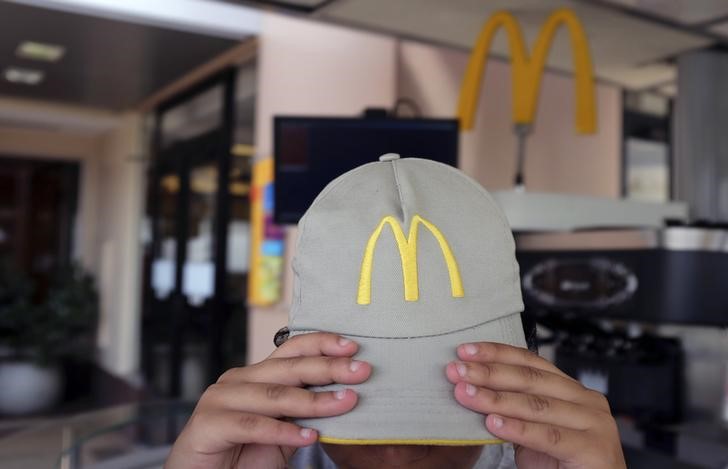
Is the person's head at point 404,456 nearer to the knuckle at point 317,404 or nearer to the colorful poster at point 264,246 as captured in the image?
the knuckle at point 317,404

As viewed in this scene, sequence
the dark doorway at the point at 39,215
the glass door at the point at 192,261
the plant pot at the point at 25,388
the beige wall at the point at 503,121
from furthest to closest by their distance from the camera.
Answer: the dark doorway at the point at 39,215 < the plant pot at the point at 25,388 < the glass door at the point at 192,261 < the beige wall at the point at 503,121

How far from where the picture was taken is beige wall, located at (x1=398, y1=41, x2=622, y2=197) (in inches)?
118

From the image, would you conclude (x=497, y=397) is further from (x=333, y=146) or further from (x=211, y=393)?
(x=333, y=146)

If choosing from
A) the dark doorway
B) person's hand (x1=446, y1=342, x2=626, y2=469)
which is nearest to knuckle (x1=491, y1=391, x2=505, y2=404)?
person's hand (x1=446, y1=342, x2=626, y2=469)

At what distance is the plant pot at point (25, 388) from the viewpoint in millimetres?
5504

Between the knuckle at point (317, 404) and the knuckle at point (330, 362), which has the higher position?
the knuckle at point (330, 362)

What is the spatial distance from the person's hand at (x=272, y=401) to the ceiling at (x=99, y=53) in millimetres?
3726

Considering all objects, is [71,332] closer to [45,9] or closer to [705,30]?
[45,9]

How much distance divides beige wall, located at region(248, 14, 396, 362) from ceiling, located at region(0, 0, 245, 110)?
0.63m

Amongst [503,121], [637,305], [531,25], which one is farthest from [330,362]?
[503,121]

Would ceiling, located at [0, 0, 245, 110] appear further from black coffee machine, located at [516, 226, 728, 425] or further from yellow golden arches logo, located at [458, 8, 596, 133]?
black coffee machine, located at [516, 226, 728, 425]

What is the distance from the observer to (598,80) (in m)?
2.83

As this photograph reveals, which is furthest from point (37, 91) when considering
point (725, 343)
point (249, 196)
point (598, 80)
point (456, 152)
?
point (725, 343)

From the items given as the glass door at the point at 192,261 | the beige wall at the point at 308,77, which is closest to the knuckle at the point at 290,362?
the beige wall at the point at 308,77
